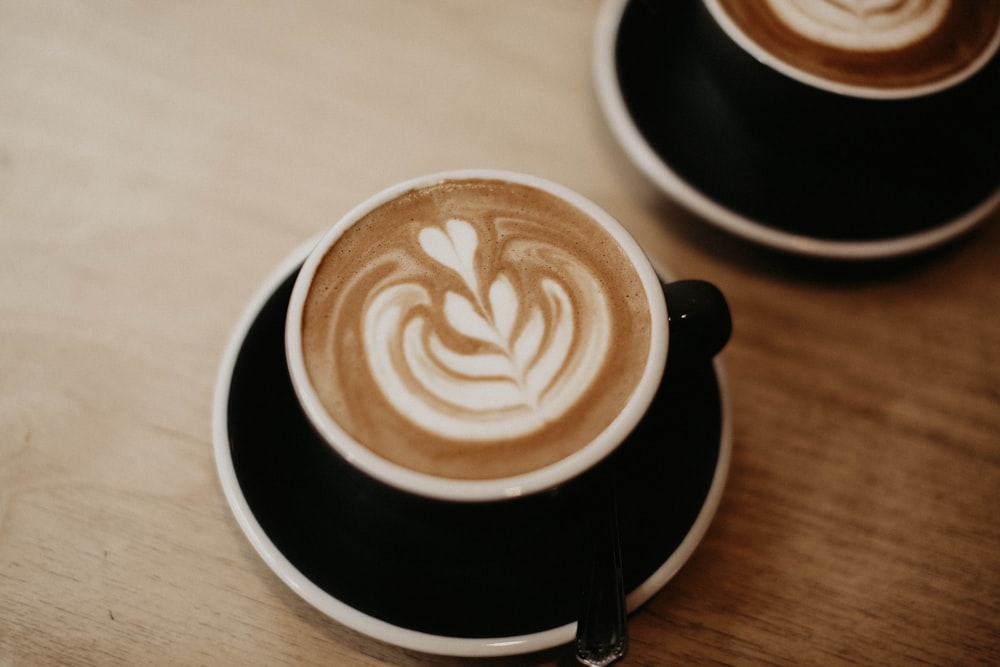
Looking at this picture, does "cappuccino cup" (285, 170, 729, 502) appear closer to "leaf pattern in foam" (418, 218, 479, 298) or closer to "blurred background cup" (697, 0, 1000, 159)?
"leaf pattern in foam" (418, 218, 479, 298)

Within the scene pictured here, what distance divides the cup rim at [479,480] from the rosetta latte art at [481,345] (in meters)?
0.04

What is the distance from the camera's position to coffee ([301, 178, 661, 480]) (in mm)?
505

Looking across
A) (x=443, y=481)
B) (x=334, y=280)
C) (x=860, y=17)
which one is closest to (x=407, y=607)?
(x=443, y=481)

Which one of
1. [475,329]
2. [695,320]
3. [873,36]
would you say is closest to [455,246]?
[475,329]

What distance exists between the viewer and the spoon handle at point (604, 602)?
1.64 feet

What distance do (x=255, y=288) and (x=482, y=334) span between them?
31 centimetres

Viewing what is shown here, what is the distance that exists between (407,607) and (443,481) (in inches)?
4.8

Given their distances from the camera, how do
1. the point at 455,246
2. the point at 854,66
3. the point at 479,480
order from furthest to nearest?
the point at 854,66 < the point at 455,246 < the point at 479,480

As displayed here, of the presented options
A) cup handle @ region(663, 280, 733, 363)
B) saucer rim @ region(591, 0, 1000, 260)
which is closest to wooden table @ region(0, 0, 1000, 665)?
saucer rim @ region(591, 0, 1000, 260)

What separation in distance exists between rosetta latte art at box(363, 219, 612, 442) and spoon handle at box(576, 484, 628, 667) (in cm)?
10

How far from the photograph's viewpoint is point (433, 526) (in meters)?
0.54

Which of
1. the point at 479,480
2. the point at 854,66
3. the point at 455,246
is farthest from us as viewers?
the point at 854,66

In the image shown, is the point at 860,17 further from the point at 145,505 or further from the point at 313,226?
the point at 145,505

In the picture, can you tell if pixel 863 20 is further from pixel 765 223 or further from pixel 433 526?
pixel 433 526
